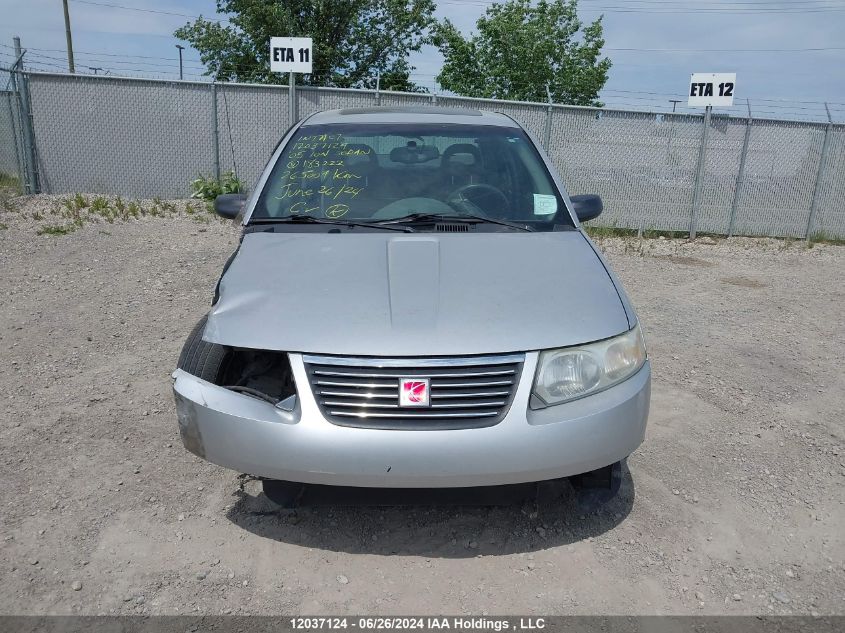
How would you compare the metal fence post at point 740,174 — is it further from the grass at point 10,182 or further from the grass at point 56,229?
the grass at point 10,182

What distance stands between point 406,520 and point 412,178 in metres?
1.83

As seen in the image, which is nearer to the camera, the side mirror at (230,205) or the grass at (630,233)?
the side mirror at (230,205)

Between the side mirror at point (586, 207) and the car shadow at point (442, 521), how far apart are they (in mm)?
1567

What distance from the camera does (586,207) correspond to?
3961 mm

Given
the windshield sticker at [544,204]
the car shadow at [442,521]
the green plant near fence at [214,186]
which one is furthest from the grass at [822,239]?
the car shadow at [442,521]

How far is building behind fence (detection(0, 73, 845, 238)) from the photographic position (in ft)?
37.7

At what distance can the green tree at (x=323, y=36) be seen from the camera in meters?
18.7

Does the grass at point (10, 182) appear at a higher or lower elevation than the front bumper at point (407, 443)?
lower

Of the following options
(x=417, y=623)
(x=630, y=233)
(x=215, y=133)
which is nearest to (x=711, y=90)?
(x=630, y=233)

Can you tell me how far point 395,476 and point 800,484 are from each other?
7.58 feet

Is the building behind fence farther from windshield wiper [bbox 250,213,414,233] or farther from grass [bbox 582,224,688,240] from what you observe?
windshield wiper [bbox 250,213,414,233]

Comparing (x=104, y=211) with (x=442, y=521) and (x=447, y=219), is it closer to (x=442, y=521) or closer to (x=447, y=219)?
(x=447, y=219)

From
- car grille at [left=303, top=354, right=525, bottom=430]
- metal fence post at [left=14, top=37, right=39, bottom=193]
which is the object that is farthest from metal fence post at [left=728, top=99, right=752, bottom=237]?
metal fence post at [left=14, top=37, right=39, bottom=193]

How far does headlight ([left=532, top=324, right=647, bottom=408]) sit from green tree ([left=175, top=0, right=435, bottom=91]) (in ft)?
56.0
